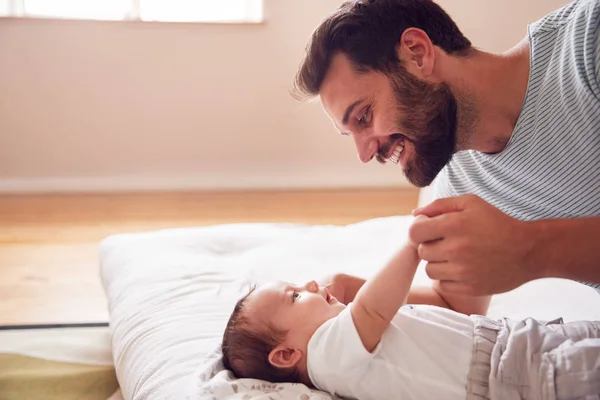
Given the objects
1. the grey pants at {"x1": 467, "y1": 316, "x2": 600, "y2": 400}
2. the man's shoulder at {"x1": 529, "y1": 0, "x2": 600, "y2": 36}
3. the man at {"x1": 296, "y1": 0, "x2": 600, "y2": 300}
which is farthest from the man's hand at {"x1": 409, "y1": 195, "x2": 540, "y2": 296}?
the man's shoulder at {"x1": 529, "y1": 0, "x2": 600, "y2": 36}

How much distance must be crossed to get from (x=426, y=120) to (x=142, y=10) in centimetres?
239

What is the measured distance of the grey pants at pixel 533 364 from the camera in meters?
1.16

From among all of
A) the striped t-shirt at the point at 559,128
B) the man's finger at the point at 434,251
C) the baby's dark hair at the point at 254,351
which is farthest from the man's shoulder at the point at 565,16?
the baby's dark hair at the point at 254,351

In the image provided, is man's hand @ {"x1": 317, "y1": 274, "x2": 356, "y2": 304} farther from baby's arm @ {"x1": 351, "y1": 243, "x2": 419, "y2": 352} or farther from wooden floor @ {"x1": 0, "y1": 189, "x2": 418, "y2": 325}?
wooden floor @ {"x1": 0, "y1": 189, "x2": 418, "y2": 325}

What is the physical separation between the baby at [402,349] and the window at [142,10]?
8.19 ft

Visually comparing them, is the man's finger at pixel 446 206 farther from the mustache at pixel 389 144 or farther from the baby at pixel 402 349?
the mustache at pixel 389 144

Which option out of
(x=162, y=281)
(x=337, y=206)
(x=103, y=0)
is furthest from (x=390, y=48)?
(x=103, y=0)

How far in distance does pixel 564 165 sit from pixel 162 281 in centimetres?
105

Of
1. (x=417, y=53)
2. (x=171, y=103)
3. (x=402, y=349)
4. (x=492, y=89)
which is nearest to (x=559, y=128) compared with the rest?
(x=492, y=89)

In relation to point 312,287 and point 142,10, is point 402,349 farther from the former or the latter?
point 142,10

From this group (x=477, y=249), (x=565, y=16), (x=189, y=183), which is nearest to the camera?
(x=477, y=249)

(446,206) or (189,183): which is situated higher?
(446,206)

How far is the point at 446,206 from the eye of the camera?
1.15m

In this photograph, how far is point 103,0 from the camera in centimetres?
347
